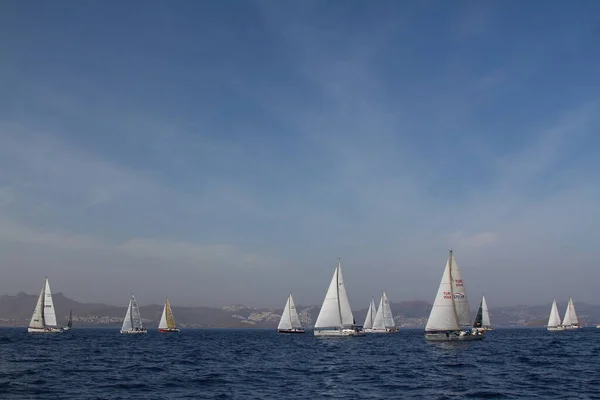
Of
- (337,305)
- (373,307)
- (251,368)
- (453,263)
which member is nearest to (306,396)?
(251,368)

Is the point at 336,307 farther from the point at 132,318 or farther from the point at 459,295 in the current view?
the point at 132,318

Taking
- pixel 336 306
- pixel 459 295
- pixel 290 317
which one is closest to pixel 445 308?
pixel 459 295

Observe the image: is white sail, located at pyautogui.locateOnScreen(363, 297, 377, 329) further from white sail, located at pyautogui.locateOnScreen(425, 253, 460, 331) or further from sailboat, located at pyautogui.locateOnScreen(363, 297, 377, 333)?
white sail, located at pyautogui.locateOnScreen(425, 253, 460, 331)

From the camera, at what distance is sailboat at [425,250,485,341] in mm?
81312

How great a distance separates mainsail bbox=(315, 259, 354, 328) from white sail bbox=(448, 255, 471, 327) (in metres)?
28.3

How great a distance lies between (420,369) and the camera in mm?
48000

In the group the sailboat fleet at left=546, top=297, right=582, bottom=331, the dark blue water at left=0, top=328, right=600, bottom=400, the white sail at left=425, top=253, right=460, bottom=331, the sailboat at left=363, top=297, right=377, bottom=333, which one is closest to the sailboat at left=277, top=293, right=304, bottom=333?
the sailboat at left=363, top=297, right=377, bottom=333

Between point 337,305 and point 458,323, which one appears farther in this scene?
point 337,305

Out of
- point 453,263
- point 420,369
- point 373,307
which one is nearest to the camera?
point 420,369

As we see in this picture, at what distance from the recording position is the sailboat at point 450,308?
81.3 meters

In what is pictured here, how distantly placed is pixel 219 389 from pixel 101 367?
1962 cm

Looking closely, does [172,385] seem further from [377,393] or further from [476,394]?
[476,394]

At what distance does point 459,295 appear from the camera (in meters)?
83.0

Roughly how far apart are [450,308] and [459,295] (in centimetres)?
302
